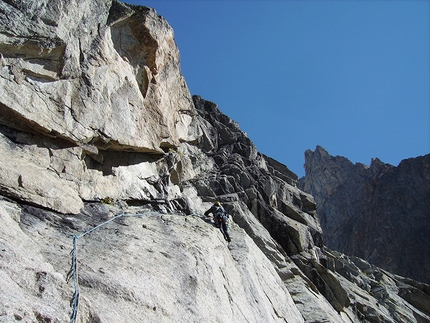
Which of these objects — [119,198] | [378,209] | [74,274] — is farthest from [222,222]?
[378,209]

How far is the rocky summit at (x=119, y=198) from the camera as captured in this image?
423 inches

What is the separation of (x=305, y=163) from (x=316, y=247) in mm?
88801

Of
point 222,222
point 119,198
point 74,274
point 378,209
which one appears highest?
point 378,209

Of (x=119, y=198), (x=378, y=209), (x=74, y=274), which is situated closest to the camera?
(x=74, y=274)

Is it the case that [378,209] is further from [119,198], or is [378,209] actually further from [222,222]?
[119,198]

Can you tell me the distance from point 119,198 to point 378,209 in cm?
7923

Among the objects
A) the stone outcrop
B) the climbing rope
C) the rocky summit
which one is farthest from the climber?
the stone outcrop

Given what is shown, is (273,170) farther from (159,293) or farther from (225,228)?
(159,293)

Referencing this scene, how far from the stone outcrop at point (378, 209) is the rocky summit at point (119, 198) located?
2041 inches

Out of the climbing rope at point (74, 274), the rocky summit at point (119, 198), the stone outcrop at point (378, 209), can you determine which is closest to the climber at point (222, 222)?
the rocky summit at point (119, 198)

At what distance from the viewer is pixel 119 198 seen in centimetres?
1880

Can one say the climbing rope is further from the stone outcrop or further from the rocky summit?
the stone outcrop

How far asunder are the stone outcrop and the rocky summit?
170 feet

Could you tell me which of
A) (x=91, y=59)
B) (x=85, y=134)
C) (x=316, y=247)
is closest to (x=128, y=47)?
(x=91, y=59)
